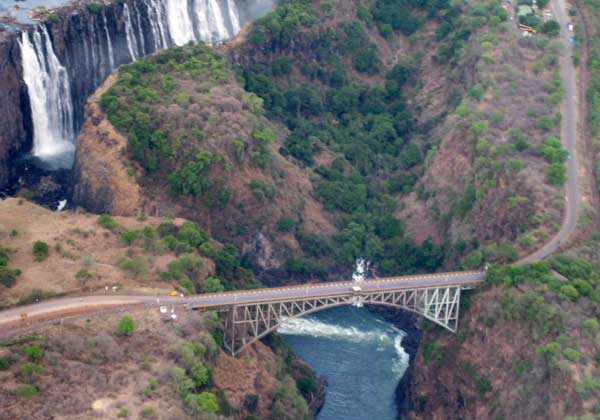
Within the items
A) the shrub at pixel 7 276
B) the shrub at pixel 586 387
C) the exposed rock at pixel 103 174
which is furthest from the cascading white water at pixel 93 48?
the shrub at pixel 586 387

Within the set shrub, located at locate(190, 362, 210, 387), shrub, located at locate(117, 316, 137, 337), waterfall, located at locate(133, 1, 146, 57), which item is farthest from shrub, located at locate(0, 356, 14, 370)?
waterfall, located at locate(133, 1, 146, 57)

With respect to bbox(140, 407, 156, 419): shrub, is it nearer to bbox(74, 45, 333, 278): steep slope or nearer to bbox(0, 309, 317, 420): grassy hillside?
bbox(0, 309, 317, 420): grassy hillside

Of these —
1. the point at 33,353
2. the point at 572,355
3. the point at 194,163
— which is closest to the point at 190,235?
the point at 194,163

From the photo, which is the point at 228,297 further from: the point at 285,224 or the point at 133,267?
the point at 285,224

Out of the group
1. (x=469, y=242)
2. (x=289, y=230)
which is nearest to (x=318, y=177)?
(x=289, y=230)

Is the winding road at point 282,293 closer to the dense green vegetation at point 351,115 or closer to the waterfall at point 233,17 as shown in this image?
the dense green vegetation at point 351,115

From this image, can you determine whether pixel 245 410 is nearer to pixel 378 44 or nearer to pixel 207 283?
pixel 207 283
